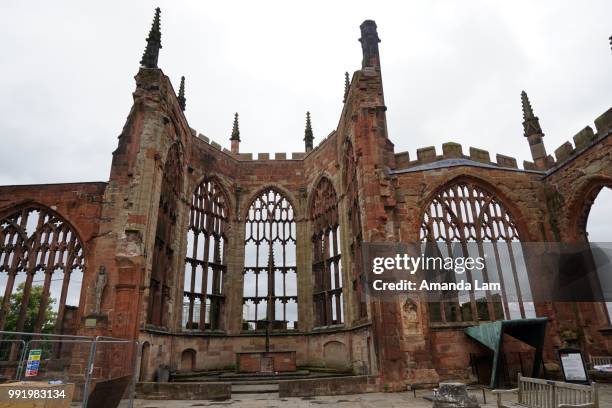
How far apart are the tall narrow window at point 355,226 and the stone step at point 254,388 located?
4.55 m

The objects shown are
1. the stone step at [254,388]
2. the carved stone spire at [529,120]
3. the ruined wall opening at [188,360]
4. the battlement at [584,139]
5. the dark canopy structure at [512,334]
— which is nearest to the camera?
the dark canopy structure at [512,334]

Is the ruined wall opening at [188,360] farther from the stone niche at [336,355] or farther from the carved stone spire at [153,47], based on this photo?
the carved stone spire at [153,47]

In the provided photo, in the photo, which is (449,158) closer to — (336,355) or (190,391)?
(336,355)

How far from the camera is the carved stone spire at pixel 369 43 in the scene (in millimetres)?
17078

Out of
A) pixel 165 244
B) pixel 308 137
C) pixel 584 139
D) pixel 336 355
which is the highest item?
pixel 308 137

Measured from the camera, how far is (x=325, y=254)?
2008 cm

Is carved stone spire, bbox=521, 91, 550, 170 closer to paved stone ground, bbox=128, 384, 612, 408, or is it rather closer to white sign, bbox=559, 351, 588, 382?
paved stone ground, bbox=128, 384, 612, 408

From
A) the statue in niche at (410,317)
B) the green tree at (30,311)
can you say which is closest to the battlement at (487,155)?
the statue in niche at (410,317)

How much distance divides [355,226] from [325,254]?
3707mm

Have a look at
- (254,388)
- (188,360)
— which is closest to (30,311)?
(188,360)

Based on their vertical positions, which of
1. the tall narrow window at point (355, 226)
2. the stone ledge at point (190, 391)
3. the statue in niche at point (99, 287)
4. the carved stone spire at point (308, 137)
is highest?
the carved stone spire at point (308, 137)

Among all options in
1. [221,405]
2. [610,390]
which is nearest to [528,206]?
[610,390]

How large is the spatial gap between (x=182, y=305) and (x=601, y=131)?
18.3 metres

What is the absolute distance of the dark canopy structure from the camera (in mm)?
11461
